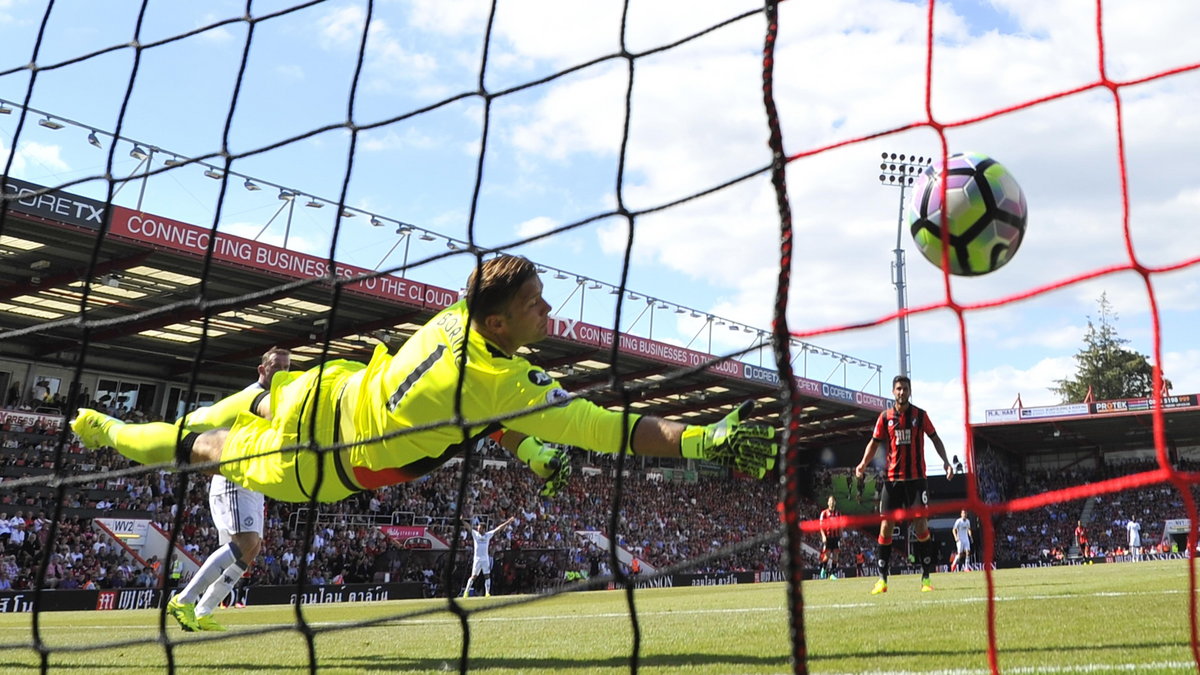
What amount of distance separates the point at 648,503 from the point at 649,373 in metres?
5.96

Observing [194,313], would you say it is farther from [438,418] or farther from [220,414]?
[438,418]

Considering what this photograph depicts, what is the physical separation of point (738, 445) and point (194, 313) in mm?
10427

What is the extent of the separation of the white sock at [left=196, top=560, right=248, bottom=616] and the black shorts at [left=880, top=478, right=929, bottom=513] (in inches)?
210

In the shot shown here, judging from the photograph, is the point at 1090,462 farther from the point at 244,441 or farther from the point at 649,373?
the point at 244,441

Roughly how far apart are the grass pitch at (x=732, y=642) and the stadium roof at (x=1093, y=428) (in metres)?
29.3

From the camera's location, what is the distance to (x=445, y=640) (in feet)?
18.6

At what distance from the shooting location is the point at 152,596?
1612 centimetres

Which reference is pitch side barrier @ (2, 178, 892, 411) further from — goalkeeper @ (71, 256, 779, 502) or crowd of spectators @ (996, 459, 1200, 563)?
crowd of spectators @ (996, 459, 1200, 563)

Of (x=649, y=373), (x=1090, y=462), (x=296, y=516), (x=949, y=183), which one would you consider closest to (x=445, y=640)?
(x=949, y=183)

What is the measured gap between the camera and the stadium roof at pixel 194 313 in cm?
1577

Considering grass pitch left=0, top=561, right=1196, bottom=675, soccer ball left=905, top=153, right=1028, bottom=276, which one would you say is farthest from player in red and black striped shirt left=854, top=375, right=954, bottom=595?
soccer ball left=905, top=153, right=1028, bottom=276

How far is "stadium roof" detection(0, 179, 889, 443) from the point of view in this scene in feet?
51.7

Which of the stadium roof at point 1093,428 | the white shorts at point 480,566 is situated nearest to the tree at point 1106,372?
the stadium roof at point 1093,428

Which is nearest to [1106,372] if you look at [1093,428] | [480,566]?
[1093,428]
